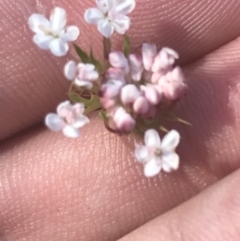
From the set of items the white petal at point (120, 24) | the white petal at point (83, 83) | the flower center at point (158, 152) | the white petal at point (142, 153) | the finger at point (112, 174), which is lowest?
the finger at point (112, 174)

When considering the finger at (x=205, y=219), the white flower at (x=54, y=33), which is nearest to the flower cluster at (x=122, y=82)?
the white flower at (x=54, y=33)

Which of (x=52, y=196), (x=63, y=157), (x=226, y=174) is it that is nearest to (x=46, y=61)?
(x=63, y=157)

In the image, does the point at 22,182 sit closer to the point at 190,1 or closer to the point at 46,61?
the point at 46,61

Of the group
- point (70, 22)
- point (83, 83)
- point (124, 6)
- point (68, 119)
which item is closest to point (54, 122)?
point (68, 119)

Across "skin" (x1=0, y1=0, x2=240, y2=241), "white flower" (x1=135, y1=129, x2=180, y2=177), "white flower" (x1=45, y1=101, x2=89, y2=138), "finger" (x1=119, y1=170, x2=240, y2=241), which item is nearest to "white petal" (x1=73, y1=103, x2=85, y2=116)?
"white flower" (x1=45, y1=101, x2=89, y2=138)

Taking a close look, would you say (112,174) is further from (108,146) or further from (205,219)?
(205,219)

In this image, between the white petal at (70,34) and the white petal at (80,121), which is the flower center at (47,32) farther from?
the white petal at (80,121)

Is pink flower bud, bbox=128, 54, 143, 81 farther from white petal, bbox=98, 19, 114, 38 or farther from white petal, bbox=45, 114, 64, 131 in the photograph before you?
white petal, bbox=45, 114, 64, 131
